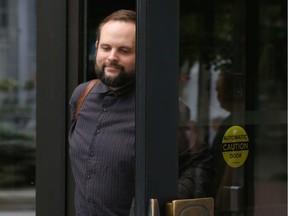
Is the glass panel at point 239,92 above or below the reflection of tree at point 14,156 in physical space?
above

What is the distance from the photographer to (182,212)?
1514mm

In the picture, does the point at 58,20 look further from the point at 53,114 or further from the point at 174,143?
the point at 174,143

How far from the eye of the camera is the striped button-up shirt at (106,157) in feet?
5.46

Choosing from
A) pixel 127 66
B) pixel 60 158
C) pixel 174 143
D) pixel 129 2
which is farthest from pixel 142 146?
pixel 129 2

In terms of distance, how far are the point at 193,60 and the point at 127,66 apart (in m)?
3.19

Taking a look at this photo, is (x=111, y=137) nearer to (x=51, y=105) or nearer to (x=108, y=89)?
(x=108, y=89)

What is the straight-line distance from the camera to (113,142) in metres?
1.69

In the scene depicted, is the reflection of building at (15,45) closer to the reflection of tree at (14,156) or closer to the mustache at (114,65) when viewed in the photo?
the reflection of tree at (14,156)

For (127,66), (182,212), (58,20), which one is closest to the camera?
(182,212)

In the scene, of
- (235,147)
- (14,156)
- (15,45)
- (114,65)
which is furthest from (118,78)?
(15,45)

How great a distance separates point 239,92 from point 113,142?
2.88ft

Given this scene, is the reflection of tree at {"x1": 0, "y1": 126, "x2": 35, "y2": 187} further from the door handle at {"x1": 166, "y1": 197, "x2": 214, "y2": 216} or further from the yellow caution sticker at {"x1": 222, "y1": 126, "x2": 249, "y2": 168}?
the door handle at {"x1": 166, "y1": 197, "x2": 214, "y2": 216}

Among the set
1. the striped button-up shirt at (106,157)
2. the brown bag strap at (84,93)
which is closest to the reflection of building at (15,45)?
the brown bag strap at (84,93)

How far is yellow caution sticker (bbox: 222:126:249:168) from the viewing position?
1.86 metres
